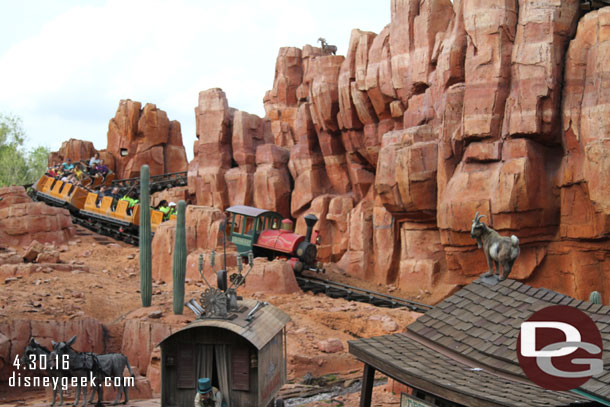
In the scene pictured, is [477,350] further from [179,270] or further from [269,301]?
[269,301]

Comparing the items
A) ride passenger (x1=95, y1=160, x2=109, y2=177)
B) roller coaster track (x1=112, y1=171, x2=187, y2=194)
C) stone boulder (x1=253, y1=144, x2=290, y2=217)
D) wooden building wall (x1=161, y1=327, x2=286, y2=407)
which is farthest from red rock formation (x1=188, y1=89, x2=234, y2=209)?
wooden building wall (x1=161, y1=327, x2=286, y2=407)

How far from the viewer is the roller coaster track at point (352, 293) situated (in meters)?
19.6

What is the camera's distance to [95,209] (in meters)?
29.7

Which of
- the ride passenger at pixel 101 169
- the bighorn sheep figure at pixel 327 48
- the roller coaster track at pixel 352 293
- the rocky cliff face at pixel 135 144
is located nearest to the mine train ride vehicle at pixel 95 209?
the ride passenger at pixel 101 169

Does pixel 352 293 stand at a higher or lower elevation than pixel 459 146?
lower

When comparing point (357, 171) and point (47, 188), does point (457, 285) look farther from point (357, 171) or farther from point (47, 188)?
point (47, 188)

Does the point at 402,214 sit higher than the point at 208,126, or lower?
lower

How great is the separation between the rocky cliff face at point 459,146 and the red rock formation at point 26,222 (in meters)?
9.79

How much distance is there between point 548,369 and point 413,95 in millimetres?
19430

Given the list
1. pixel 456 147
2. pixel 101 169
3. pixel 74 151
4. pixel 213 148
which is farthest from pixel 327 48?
pixel 456 147

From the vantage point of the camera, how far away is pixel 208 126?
32.7 m

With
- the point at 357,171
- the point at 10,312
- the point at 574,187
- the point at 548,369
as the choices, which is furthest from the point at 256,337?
the point at 357,171

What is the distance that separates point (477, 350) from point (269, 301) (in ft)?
38.8

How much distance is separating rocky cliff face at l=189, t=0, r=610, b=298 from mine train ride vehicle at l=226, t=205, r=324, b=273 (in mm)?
3372
